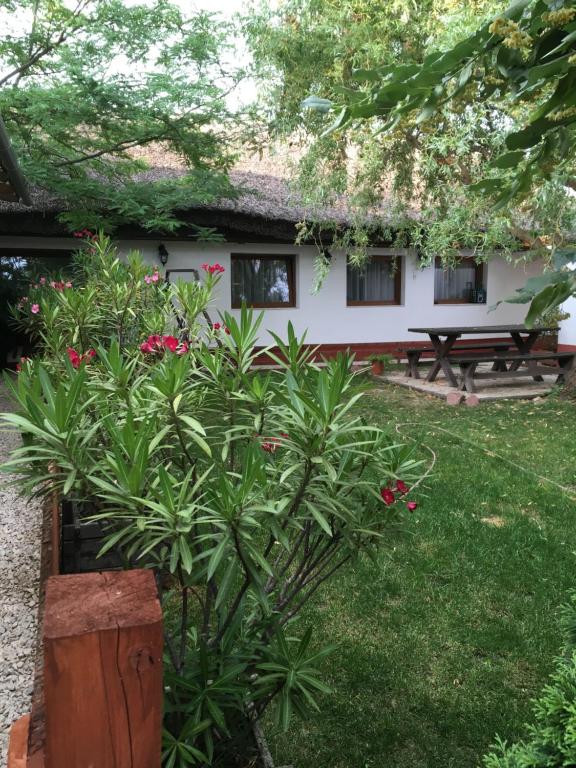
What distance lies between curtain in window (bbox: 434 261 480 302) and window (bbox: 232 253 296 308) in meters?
3.39

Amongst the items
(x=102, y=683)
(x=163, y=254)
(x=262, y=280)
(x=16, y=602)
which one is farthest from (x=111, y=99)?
Answer: (x=102, y=683)

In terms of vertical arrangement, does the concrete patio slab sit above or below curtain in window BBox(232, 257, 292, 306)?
below

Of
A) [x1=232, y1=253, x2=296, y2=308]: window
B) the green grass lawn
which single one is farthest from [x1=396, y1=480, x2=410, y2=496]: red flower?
[x1=232, y1=253, x2=296, y2=308]: window

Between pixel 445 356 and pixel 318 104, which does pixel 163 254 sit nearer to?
pixel 445 356

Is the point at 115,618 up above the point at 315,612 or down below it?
above

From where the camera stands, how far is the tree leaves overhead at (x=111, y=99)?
23.9 feet

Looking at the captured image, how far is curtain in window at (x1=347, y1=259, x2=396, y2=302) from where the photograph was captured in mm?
12602

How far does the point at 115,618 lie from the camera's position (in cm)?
89

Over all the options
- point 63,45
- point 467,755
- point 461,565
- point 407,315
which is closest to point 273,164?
point 407,315

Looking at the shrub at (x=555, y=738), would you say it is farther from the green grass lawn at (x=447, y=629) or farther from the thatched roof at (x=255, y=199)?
the thatched roof at (x=255, y=199)

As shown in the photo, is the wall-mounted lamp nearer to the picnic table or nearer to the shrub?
the picnic table

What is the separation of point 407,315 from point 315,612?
10530 millimetres

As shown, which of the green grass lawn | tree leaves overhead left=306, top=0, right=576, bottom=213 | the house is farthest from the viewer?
the house

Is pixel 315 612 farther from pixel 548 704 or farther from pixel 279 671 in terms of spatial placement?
pixel 548 704
